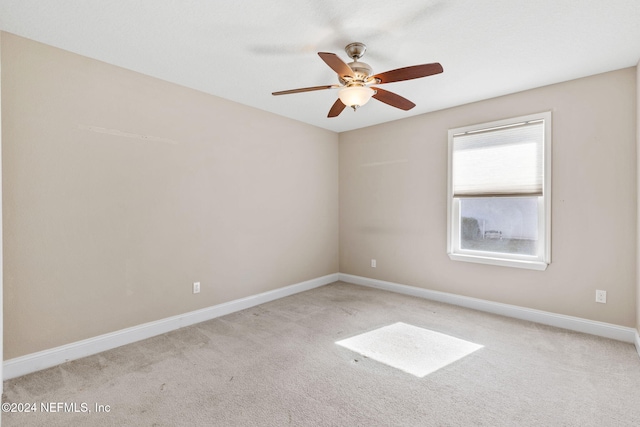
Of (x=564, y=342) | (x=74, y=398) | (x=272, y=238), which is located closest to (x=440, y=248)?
(x=564, y=342)

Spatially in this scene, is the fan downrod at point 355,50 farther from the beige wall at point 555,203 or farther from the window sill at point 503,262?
the window sill at point 503,262

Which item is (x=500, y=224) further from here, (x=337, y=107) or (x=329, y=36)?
(x=329, y=36)

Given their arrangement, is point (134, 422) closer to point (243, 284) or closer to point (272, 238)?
point (243, 284)

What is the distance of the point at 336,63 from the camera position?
206cm

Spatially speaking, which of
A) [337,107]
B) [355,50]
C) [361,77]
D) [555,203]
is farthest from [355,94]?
[555,203]

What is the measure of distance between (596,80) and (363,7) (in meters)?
2.63

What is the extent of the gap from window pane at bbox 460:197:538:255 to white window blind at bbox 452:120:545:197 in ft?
0.38

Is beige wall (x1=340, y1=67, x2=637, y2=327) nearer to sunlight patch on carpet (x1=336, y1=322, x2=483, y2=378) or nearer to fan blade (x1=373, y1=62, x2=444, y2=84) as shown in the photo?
sunlight patch on carpet (x1=336, y1=322, x2=483, y2=378)

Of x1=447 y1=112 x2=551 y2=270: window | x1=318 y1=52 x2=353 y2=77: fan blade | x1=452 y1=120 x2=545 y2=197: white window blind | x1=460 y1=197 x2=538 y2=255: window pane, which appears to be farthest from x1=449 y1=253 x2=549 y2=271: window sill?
x1=318 y1=52 x2=353 y2=77: fan blade

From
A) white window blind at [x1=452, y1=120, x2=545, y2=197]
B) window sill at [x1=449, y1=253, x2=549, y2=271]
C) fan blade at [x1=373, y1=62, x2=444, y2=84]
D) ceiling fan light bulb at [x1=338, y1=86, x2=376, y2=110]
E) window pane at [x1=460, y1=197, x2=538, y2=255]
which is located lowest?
window sill at [x1=449, y1=253, x2=549, y2=271]

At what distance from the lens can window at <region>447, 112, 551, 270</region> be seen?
3355 millimetres

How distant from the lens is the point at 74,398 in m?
2.07

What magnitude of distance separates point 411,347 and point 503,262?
1.64m

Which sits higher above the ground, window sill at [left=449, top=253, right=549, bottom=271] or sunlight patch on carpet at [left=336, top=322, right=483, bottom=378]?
window sill at [left=449, top=253, right=549, bottom=271]
